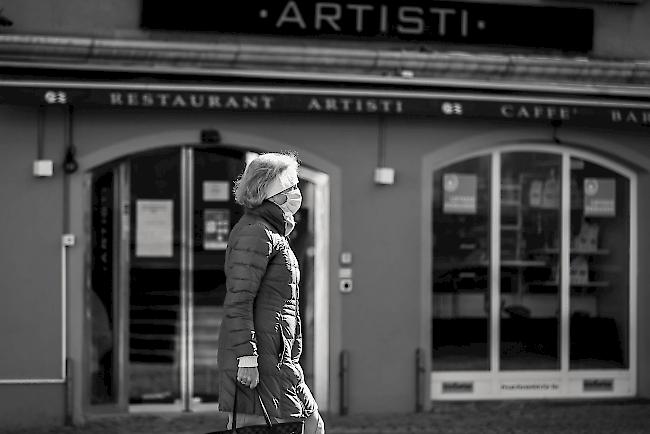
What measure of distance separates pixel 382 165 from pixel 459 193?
0.87 metres

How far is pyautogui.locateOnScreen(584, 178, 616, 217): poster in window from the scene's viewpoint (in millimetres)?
10789

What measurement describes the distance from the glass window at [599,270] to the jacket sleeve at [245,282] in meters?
6.34

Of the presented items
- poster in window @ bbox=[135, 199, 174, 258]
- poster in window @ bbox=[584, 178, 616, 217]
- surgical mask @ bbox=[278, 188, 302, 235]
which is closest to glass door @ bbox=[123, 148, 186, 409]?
poster in window @ bbox=[135, 199, 174, 258]

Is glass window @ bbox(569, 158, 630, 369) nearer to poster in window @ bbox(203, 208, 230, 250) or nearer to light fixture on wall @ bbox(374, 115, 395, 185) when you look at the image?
light fixture on wall @ bbox(374, 115, 395, 185)

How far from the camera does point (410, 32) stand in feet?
33.3

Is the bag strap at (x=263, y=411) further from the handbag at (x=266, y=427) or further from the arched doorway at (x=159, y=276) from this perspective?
the arched doorway at (x=159, y=276)

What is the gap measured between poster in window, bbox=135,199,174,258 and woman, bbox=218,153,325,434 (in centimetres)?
480

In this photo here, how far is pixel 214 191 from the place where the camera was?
10047 mm

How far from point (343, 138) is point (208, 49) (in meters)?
1.45

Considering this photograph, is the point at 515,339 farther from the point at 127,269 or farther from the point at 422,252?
the point at 127,269

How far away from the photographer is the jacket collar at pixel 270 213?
5.19 meters

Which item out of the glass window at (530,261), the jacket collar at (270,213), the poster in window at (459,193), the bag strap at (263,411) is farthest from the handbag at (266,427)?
the glass window at (530,261)

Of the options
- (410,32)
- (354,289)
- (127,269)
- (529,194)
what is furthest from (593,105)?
(127,269)

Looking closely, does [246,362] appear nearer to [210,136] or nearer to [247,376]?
[247,376]
